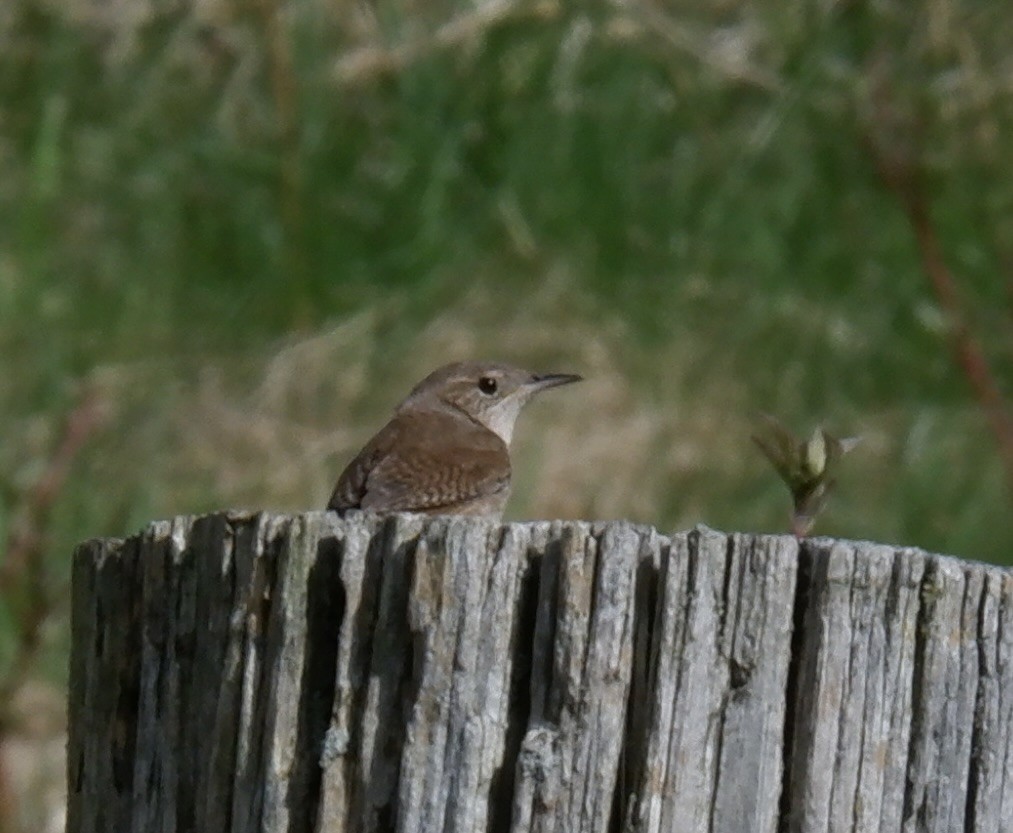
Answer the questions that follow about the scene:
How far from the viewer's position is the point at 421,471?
5559mm

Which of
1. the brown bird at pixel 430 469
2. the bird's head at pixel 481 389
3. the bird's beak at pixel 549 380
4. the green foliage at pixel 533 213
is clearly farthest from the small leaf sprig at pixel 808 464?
the green foliage at pixel 533 213

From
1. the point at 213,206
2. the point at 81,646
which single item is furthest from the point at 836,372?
the point at 81,646

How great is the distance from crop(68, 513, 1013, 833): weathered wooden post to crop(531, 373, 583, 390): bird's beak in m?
4.04

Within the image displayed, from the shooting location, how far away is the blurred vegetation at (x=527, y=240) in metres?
8.62

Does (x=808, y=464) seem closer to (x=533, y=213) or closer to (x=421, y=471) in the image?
(x=421, y=471)

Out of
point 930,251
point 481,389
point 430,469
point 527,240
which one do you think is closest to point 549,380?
point 481,389

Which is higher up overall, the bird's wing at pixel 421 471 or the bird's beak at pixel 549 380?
the bird's beak at pixel 549 380

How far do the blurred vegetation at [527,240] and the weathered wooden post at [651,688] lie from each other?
18.5 feet

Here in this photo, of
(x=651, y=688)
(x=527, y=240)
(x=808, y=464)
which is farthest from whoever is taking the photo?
(x=527, y=240)

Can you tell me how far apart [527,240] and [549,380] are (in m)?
2.39

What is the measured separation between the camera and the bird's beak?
6.74 m

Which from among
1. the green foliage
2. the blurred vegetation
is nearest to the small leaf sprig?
the blurred vegetation

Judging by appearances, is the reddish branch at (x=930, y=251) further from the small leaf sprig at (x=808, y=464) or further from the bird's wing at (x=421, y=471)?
the small leaf sprig at (x=808, y=464)

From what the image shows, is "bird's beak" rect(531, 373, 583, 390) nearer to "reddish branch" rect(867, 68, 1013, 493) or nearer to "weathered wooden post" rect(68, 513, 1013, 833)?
A: "reddish branch" rect(867, 68, 1013, 493)
